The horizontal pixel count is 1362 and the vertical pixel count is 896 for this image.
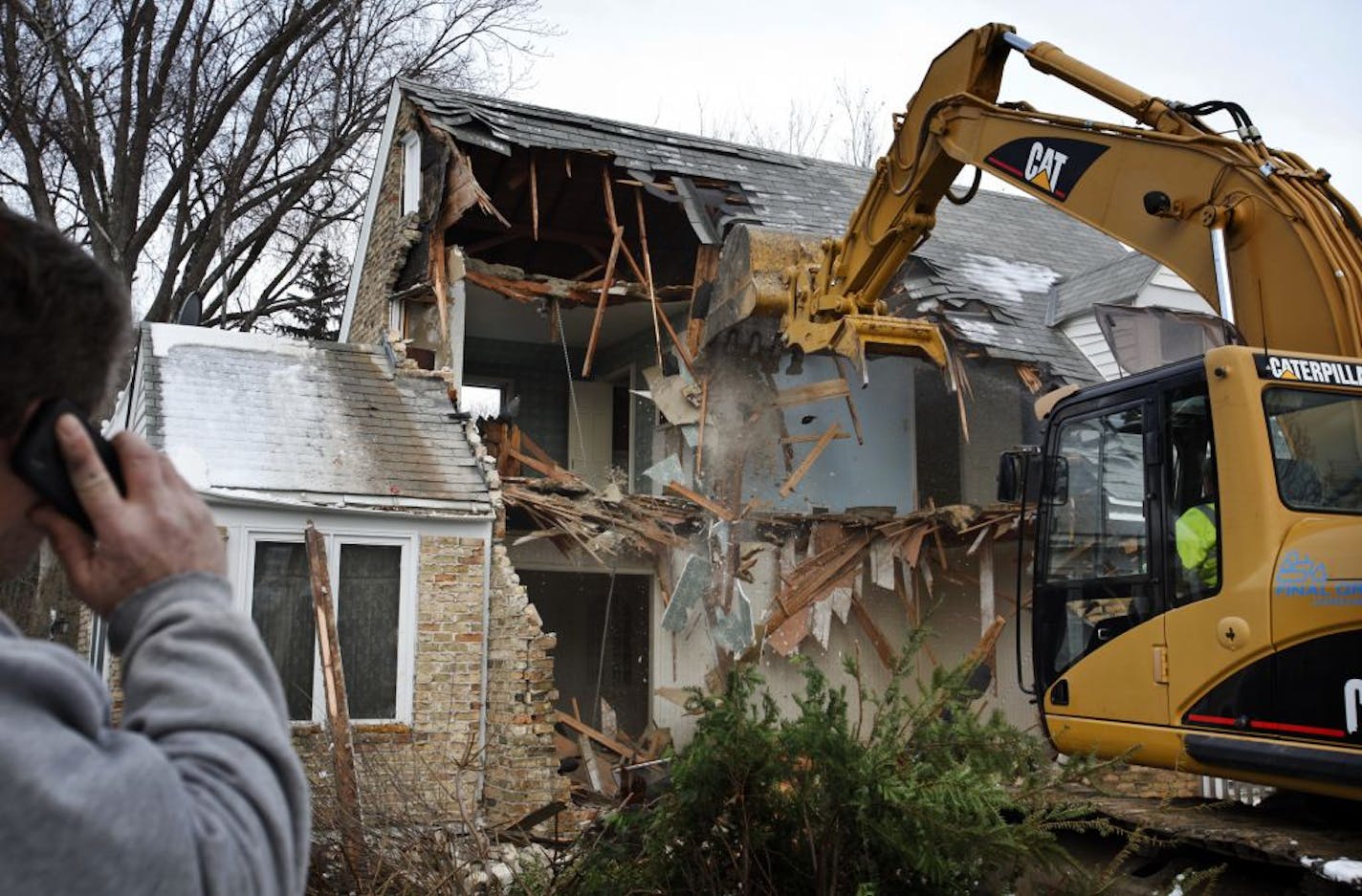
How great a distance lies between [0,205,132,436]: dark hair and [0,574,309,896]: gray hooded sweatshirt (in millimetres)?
248

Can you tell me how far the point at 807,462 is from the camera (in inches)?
574

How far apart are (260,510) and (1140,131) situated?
7790 mm

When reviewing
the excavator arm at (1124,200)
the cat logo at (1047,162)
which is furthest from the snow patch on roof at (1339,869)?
the cat logo at (1047,162)

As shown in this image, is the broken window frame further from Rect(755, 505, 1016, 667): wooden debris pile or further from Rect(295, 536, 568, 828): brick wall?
Rect(755, 505, 1016, 667): wooden debris pile

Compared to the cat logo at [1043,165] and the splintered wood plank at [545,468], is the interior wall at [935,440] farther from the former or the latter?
the cat logo at [1043,165]

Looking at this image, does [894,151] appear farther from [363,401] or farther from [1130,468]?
[363,401]

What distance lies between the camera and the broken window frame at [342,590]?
35.2 feet

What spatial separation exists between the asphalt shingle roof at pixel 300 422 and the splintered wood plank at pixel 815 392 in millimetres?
4009

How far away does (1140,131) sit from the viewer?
21.9 feet

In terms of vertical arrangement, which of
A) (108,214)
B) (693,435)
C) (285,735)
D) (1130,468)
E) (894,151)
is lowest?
(285,735)

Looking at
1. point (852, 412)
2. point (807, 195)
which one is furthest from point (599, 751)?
point (807, 195)

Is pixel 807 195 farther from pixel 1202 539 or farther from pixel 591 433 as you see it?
pixel 1202 539

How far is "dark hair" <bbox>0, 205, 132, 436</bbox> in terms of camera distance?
4.34 ft

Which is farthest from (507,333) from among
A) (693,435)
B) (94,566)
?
(94,566)
